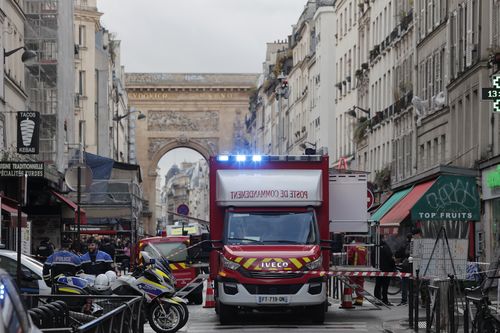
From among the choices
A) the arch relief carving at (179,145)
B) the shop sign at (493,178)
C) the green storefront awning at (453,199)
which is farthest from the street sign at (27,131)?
the arch relief carving at (179,145)

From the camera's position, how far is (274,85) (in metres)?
115

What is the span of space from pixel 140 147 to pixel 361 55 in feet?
239

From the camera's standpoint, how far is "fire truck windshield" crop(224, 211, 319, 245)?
77.5ft

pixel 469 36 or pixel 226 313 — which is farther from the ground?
pixel 469 36

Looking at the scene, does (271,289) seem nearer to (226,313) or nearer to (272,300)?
(272,300)

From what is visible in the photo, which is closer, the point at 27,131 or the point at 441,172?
the point at 441,172

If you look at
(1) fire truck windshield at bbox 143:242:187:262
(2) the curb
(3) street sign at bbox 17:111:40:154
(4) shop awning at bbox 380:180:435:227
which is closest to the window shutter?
(4) shop awning at bbox 380:180:435:227

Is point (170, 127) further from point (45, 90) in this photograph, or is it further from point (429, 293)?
point (429, 293)

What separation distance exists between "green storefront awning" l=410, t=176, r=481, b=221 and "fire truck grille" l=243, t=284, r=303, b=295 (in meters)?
6.28

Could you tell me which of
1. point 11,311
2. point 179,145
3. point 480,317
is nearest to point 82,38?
point 179,145

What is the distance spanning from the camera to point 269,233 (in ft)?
77.6

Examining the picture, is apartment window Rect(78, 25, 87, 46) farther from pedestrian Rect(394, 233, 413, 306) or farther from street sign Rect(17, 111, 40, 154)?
pedestrian Rect(394, 233, 413, 306)

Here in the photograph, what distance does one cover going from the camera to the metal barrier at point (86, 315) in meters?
12.5

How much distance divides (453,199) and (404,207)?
11.2 metres
